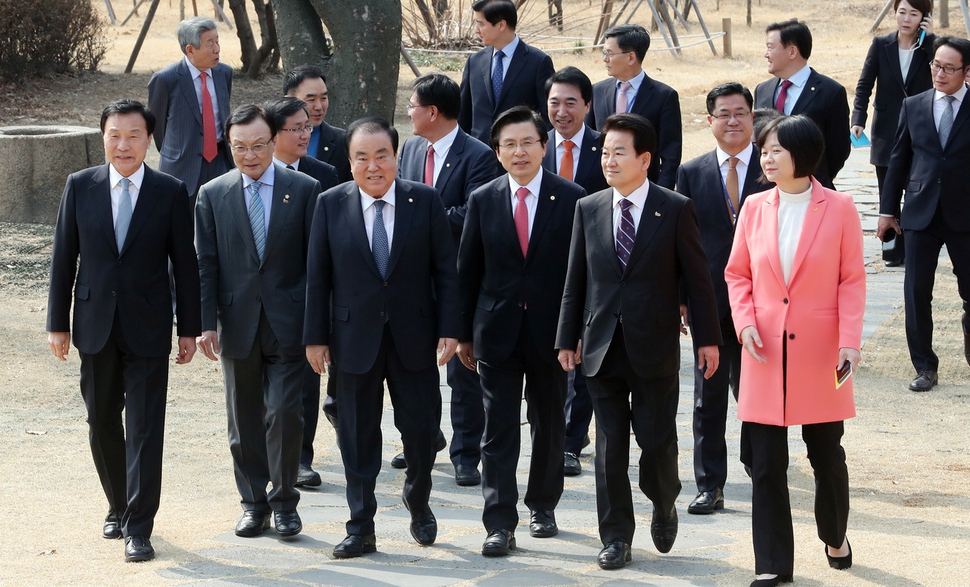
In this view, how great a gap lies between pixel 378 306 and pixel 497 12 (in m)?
3.02

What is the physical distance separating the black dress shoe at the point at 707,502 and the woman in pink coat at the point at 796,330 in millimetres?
953

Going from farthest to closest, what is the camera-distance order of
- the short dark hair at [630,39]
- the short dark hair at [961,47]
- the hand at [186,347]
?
1. the short dark hair at [961,47]
2. the short dark hair at [630,39]
3. the hand at [186,347]

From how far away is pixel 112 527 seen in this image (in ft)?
16.1

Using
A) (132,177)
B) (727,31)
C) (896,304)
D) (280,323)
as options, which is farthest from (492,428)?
(727,31)

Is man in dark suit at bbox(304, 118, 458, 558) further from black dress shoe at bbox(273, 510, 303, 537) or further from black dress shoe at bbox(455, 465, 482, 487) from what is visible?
black dress shoe at bbox(455, 465, 482, 487)

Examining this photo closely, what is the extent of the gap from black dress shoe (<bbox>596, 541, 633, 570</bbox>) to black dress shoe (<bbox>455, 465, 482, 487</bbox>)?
54.6 inches

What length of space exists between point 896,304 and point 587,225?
17.0 feet

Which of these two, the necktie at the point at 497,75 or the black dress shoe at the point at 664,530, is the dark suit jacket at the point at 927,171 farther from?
the black dress shoe at the point at 664,530

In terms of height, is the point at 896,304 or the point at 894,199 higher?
the point at 894,199

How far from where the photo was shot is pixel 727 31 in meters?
25.0

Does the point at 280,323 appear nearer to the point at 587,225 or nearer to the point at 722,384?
the point at 587,225

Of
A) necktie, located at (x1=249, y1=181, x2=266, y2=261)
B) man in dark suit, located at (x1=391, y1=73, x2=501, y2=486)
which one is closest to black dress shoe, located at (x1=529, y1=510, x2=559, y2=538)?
man in dark suit, located at (x1=391, y1=73, x2=501, y2=486)

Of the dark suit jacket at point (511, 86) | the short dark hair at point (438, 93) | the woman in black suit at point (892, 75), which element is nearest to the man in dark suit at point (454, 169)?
the short dark hair at point (438, 93)

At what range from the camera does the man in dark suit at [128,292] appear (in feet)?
15.6
